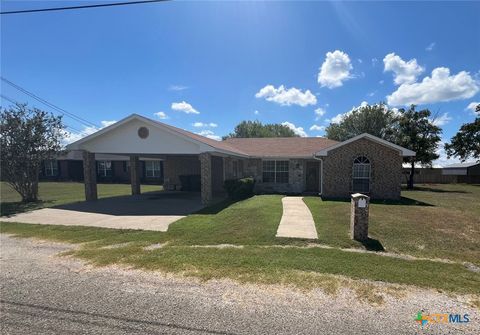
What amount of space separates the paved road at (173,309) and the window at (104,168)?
27.8 meters

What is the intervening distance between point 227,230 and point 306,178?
38.8 ft

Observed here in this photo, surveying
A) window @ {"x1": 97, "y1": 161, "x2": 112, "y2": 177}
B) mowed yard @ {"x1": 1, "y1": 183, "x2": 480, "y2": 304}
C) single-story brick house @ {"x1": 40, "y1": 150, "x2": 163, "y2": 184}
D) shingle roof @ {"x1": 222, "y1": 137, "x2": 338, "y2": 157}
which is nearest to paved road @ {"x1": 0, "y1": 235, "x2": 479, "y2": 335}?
mowed yard @ {"x1": 1, "y1": 183, "x2": 480, "y2": 304}

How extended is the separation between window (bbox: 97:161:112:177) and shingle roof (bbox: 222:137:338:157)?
625 inches

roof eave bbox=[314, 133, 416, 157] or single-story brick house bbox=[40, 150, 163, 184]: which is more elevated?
roof eave bbox=[314, 133, 416, 157]

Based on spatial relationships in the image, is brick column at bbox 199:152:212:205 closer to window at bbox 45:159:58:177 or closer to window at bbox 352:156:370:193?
window at bbox 352:156:370:193

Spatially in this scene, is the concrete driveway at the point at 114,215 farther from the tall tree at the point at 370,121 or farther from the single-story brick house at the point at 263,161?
the tall tree at the point at 370,121

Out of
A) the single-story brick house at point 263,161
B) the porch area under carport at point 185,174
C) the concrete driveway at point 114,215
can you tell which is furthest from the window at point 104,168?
the concrete driveway at point 114,215

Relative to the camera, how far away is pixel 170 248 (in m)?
6.59

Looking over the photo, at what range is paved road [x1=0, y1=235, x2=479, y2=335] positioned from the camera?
130 inches

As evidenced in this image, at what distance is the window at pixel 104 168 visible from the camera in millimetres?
30577

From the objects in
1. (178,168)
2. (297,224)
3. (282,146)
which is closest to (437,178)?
(282,146)

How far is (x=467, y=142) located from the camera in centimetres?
3309

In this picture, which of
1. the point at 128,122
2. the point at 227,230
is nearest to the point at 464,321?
the point at 227,230

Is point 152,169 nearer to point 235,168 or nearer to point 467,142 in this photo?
point 235,168
